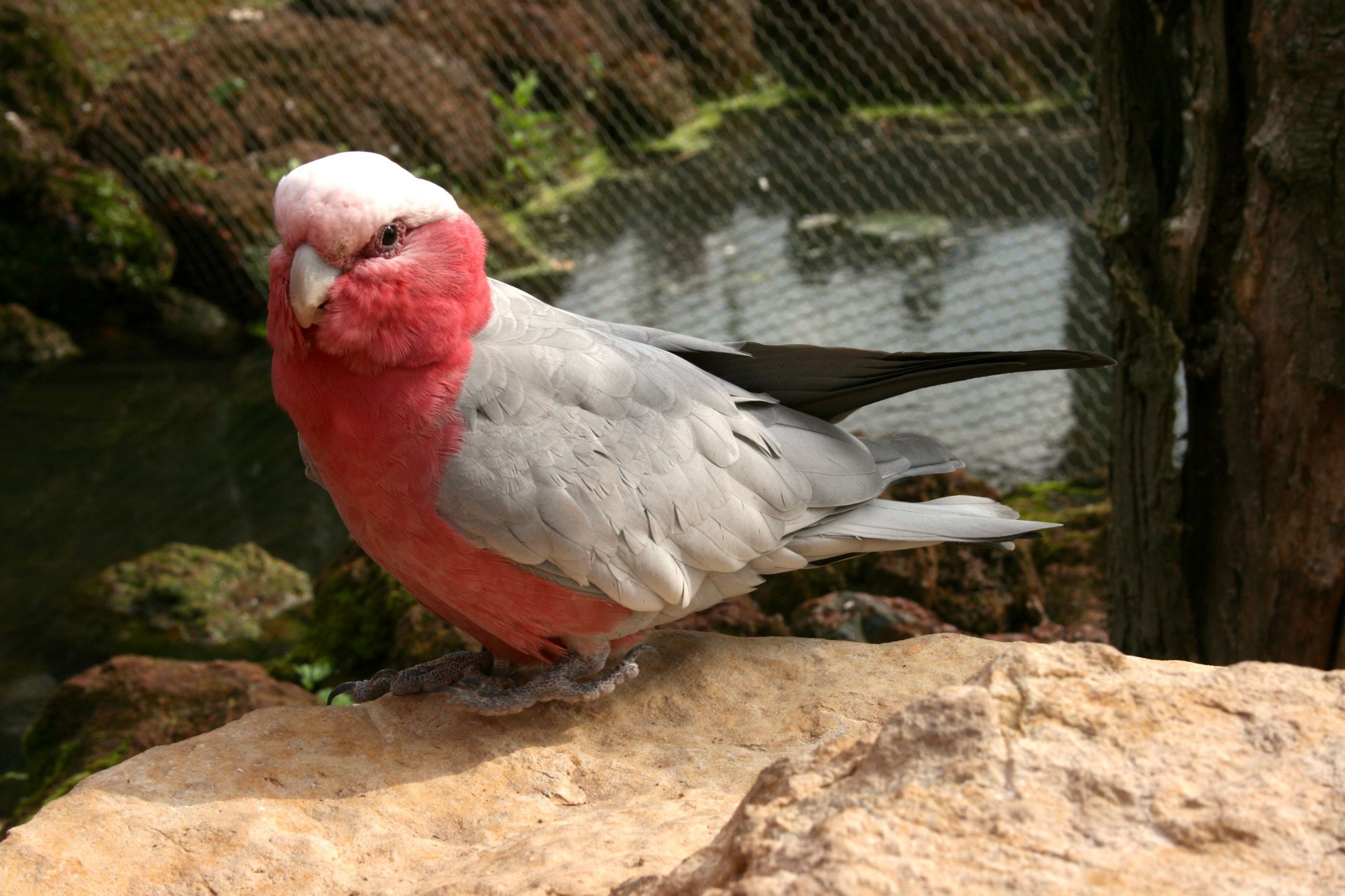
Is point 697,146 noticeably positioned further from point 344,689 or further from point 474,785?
point 474,785

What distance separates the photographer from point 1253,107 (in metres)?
3.13

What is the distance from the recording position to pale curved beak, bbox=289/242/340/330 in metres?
2.35

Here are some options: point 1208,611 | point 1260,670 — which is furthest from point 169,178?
point 1260,670

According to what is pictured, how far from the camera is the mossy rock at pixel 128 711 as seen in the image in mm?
3748

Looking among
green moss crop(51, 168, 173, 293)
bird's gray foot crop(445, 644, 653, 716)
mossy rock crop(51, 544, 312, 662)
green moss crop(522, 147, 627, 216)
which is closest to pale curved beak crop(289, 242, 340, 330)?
bird's gray foot crop(445, 644, 653, 716)

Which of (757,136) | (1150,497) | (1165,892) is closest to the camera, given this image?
(1165,892)

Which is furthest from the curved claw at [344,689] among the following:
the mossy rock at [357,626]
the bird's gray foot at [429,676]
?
the mossy rock at [357,626]

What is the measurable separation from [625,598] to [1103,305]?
18.1ft

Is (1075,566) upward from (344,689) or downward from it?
downward

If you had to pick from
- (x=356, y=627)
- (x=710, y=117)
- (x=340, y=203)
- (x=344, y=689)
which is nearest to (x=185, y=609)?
(x=356, y=627)

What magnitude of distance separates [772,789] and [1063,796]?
0.44 m

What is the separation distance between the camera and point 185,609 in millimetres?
5340

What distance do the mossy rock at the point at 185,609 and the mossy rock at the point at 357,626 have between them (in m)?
0.67

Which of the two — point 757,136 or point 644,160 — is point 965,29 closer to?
point 757,136
